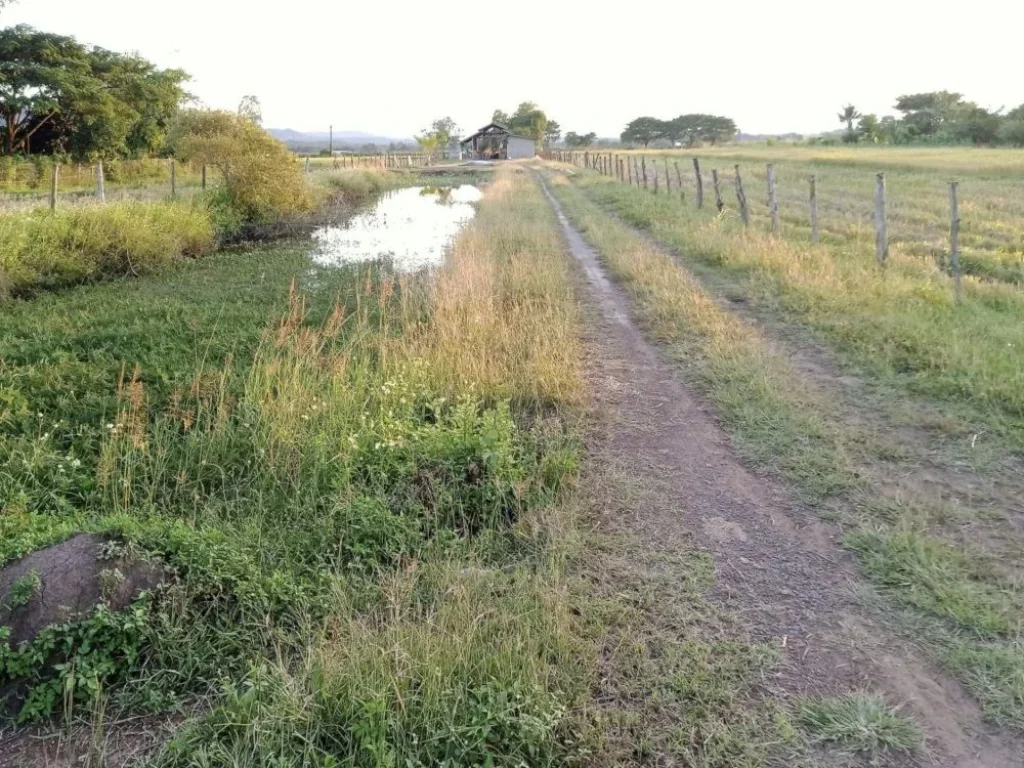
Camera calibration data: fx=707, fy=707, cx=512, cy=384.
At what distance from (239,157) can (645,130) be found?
10684 centimetres

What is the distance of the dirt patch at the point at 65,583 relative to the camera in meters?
3.16

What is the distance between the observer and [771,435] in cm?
532

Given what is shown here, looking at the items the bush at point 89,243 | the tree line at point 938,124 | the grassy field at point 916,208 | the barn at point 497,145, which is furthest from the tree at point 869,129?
the bush at point 89,243

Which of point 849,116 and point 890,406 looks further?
point 849,116

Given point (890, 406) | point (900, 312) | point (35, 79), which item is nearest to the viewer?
point (890, 406)

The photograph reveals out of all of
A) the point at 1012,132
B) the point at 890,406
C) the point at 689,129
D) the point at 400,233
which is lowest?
the point at 890,406

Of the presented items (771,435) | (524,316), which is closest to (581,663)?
(771,435)

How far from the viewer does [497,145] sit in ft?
250

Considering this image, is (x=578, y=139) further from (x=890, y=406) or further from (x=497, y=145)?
(x=890, y=406)

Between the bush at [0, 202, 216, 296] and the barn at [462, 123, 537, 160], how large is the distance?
63.4 m

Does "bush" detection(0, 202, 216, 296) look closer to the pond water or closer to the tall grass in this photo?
the pond water

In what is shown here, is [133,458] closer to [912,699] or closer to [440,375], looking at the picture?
[440,375]

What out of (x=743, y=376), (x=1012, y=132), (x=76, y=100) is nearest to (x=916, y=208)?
(x=743, y=376)

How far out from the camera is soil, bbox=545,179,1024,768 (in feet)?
9.26
